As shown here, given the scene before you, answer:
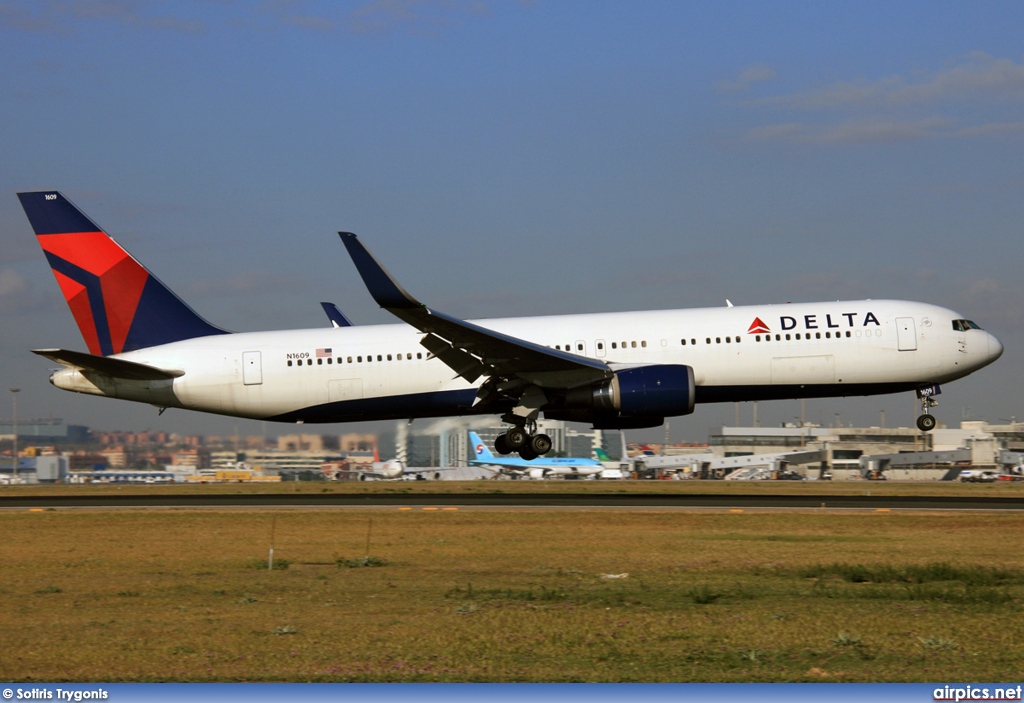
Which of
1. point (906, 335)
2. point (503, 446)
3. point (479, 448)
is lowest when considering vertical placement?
point (503, 446)

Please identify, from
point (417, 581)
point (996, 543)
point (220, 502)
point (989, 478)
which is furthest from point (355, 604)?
point (989, 478)

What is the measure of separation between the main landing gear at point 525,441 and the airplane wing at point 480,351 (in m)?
1.13

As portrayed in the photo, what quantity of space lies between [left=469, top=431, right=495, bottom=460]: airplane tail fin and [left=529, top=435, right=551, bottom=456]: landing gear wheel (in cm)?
4497

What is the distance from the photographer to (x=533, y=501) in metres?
30.7

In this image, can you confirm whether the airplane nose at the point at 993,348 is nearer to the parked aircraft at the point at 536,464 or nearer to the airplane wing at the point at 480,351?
the airplane wing at the point at 480,351

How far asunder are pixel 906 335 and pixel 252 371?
19495 millimetres

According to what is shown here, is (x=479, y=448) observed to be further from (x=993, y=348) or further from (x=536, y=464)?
(x=993, y=348)

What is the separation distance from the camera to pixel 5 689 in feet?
22.7

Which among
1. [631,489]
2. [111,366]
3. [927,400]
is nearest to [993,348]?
[927,400]

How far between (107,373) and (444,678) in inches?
959

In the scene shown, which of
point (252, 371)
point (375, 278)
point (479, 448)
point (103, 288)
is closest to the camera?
point (375, 278)

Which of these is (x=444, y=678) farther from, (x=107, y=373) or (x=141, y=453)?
(x=141, y=453)

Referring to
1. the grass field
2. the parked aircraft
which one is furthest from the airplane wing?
the parked aircraft

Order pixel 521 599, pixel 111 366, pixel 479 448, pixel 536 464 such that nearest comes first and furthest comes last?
pixel 521 599, pixel 111 366, pixel 479 448, pixel 536 464
